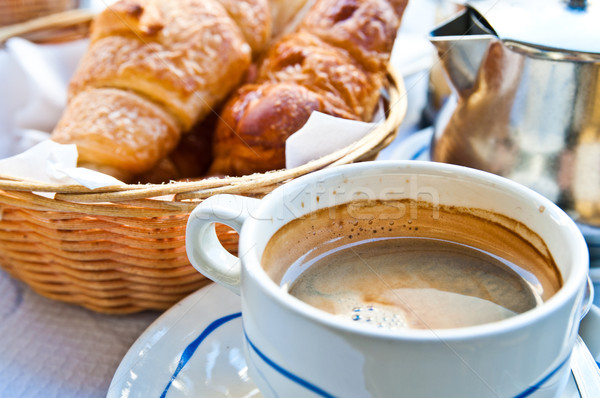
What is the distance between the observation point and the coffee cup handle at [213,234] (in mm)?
412

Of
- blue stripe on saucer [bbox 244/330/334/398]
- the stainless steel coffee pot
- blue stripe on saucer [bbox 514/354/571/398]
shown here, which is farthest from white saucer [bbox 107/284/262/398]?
the stainless steel coffee pot

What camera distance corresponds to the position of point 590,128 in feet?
1.94

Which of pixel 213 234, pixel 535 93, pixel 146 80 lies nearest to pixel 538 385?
pixel 213 234

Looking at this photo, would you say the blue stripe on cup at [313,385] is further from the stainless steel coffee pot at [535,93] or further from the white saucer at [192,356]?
the stainless steel coffee pot at [535,93]

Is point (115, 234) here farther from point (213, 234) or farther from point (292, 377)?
point (292, 377)

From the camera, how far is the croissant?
73 centimetres

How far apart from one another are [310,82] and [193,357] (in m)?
0.41

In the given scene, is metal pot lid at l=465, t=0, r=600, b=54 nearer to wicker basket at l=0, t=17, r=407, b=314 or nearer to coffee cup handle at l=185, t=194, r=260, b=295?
wicker basket at l=0, t=17, r=407, b=314

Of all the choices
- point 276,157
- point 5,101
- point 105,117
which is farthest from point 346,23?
point 5,101

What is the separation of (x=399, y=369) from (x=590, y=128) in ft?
1.38

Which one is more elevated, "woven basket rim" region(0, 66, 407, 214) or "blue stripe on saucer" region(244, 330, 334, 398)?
"blue stripe on saucer" region(244, 330, 334, 398)

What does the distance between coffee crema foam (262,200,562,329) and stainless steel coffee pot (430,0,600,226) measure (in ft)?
0.65

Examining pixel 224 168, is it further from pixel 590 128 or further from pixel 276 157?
pixel 590 128

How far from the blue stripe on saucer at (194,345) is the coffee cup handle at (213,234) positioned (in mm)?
90
